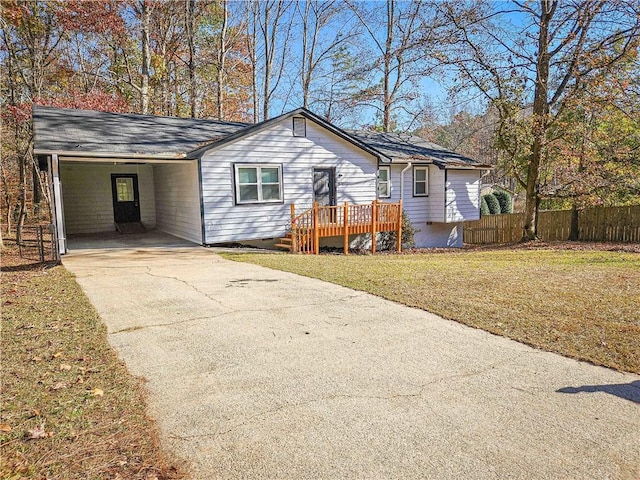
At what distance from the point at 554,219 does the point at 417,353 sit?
16.0 meters

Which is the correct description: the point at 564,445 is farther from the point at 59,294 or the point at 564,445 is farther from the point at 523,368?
the point at 59,294

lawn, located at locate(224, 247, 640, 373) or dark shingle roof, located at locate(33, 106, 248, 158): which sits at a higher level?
dark shingle roof, located at locate(33, 106, 248, 158)

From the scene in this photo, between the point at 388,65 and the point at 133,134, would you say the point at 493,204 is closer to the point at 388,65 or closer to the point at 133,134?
the point at 388,65

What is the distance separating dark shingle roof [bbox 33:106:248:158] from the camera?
10352mm

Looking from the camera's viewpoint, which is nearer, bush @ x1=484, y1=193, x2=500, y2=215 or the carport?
the carport

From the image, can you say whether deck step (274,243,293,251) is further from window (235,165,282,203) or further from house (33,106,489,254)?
window (235,165,282,203)

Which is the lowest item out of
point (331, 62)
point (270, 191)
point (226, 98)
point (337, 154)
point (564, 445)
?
point (564, 445)

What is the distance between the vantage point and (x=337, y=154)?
14383 millimetres

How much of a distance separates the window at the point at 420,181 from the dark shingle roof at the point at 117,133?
25.0 feet

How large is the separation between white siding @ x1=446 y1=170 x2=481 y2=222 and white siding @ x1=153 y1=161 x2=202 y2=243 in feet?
33.6

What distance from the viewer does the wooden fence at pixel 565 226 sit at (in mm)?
15148

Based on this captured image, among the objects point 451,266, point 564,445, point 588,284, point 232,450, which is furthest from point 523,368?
point 451,266

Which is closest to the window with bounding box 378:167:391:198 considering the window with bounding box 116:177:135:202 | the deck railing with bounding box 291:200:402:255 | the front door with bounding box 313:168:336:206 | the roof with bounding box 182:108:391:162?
the roof with bounding box 182:108:391:162

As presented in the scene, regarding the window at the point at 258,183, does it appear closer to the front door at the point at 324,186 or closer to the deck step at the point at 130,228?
the front door at the point at 324,186
